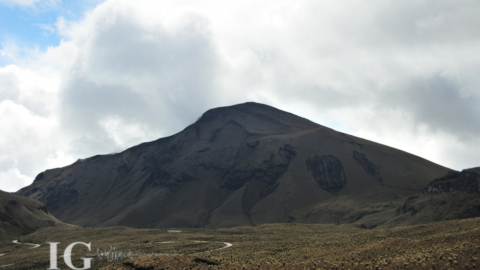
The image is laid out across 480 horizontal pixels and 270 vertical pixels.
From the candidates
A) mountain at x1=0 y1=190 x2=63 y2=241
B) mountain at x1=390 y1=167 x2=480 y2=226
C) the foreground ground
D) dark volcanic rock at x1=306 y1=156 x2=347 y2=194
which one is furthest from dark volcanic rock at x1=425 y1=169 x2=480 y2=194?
mountain at x1=0 y1=190 x2=63 y2=241

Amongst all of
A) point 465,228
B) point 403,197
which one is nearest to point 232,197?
point 403,197

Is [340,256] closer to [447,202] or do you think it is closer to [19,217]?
[447,202]

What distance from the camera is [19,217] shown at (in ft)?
409

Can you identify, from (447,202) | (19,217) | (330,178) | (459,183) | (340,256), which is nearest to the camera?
(340,256)

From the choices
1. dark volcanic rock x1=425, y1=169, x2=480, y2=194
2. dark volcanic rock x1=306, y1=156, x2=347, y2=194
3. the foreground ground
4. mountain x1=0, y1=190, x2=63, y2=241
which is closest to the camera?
the foreground ground

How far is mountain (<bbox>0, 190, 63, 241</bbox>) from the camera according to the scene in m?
114

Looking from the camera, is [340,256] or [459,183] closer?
[340,256]

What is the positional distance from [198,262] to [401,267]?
15.8 metres

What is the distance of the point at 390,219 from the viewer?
404 ft

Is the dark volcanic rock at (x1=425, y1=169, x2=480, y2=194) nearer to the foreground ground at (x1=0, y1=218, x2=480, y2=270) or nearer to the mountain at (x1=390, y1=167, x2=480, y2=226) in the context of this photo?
the mountain at (x1=390, y1=167, x2=480, y2=226)

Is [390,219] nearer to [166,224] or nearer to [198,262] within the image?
[166,224]

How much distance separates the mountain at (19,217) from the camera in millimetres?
114238

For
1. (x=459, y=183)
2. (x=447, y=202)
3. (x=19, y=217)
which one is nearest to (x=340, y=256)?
(x=447, y=202)

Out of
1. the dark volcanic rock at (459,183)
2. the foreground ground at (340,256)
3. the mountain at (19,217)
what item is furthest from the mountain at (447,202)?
the mountain at (19,217)
